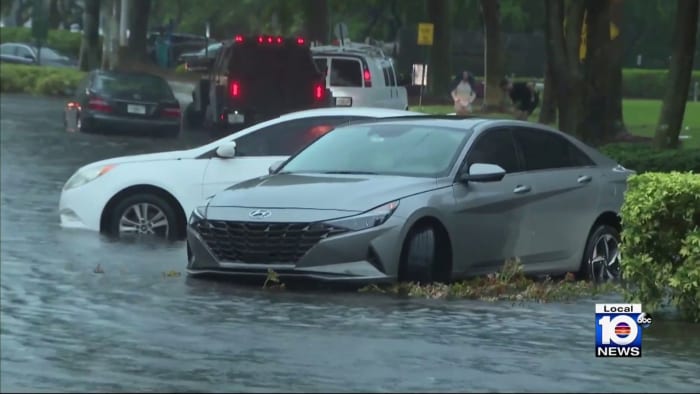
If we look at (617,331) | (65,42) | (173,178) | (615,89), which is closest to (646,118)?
(615,89)

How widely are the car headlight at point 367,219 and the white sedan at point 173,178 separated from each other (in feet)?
12.2

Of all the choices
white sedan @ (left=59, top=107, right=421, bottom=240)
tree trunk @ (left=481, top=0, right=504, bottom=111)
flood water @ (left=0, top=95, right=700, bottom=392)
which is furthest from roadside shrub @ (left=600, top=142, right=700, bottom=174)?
tree trunk @ (left=481, top=0, right=504, bottom=111)

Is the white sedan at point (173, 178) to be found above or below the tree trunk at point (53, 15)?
below

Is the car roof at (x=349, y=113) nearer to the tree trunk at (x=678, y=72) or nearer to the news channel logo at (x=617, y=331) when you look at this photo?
the news channel logo at (x=617, y=331)

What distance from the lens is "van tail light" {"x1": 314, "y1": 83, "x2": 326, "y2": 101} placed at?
33062mm

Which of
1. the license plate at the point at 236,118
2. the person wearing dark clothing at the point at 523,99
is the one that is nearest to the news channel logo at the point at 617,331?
the license plate at the point at 236,118

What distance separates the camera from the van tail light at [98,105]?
37.3 meters

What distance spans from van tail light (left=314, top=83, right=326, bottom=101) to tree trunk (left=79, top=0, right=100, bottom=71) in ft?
113

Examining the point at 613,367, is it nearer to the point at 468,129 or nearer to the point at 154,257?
→ the point at 468,129

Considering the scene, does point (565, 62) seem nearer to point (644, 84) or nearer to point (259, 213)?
point (259, 213)

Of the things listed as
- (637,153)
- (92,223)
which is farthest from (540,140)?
(637,153)

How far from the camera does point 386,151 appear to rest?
1434cm

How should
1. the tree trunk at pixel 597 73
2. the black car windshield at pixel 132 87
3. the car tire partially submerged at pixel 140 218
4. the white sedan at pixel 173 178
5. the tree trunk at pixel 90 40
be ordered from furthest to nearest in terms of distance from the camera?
the tree trunk at pixel 90 40 → the black car windshield at pixel 132 87 → the tree trunk at pixel 597 73 → the car tire partially submerged at pixel 140 218 → the white sedan at pixel 173 178

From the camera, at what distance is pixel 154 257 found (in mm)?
15734
